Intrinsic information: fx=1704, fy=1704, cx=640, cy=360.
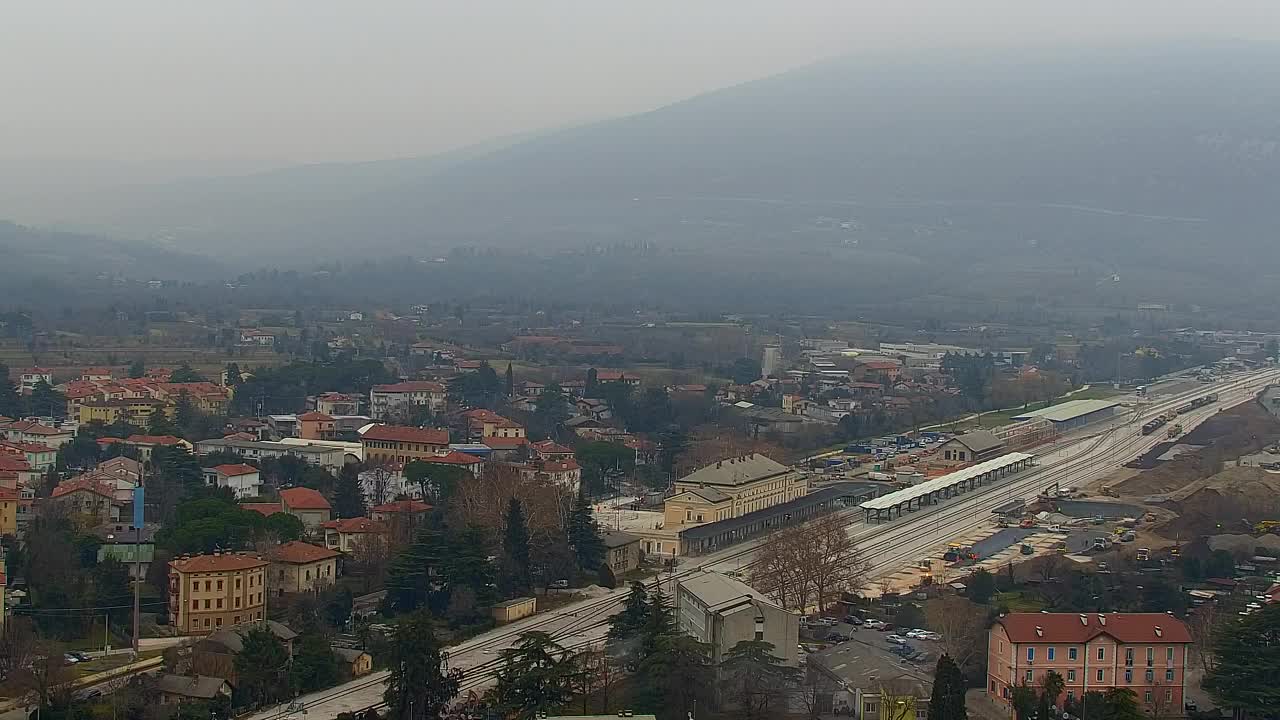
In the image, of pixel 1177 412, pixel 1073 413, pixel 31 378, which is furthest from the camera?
pixel 1177 412

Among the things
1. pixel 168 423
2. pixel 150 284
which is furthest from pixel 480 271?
pixel 168 423

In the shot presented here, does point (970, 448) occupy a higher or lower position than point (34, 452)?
lower

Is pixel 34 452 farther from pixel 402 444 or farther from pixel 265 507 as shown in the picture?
pixel 265 507

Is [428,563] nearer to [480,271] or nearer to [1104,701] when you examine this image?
[1104,701]

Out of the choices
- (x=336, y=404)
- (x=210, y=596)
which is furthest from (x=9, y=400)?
(x=210, y=596)

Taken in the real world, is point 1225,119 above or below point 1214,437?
above

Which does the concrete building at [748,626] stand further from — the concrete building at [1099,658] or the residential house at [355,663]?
the residential house at [355,663]
